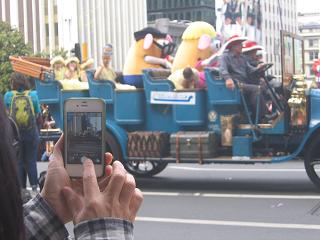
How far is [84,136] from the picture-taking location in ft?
5.88

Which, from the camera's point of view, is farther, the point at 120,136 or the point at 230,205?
the point at 120,136

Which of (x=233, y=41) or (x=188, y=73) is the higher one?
(x=233, y=41)

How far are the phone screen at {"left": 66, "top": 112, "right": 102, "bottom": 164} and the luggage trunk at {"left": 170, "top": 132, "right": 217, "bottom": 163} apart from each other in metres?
7.58

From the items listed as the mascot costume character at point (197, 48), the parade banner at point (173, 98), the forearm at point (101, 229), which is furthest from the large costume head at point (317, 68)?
the forearm at point (101, 229)

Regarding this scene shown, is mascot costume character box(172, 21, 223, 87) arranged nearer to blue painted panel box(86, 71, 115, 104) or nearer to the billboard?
blue painted panel box(86, 71, 115, 104)

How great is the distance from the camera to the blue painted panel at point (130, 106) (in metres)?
9.98

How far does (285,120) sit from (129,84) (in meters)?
3.02

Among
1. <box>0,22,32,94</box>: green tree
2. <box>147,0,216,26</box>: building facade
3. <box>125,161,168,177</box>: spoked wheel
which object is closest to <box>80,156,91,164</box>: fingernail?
<box>125,161,168,177</box>: spoked wheel

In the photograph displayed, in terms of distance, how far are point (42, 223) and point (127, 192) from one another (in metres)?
0.26

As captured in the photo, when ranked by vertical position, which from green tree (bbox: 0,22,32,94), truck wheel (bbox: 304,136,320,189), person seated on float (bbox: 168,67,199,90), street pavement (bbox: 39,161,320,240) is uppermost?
green tree (bbox: 0,22,32,94)

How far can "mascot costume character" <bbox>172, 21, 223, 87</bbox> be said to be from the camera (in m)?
11.1

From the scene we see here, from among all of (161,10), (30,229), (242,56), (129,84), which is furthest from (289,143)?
(161,10)

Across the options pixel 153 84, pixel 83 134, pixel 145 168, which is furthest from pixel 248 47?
pixel 83 134

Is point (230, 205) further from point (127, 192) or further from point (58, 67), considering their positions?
point (127, 192)
